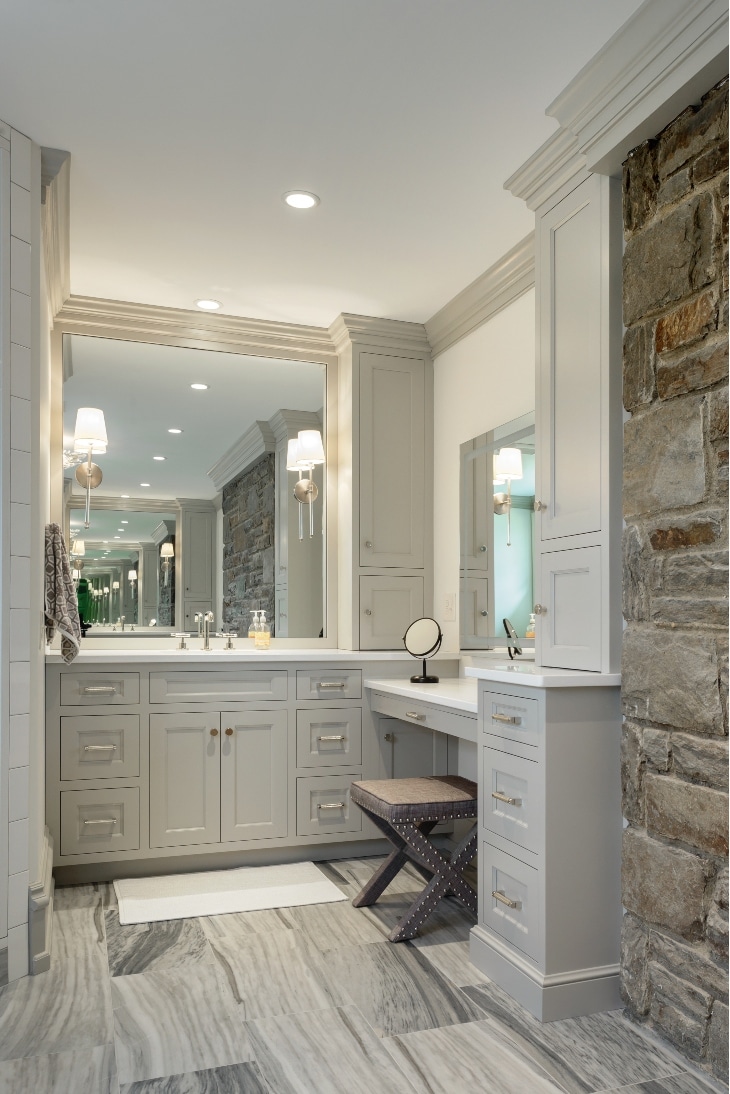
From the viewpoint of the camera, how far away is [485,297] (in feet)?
12.3

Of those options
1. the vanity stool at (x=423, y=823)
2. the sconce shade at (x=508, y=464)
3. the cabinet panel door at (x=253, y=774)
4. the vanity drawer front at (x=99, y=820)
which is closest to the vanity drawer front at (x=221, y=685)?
the cabinet panel door at (x=253, y=774)

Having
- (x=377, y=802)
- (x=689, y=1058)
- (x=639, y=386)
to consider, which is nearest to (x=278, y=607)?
(x=377, y=802)

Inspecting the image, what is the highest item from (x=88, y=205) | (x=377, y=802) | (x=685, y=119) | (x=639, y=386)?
(x=88, y=205)

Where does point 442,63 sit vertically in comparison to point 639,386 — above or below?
above

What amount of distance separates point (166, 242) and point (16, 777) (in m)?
2.08

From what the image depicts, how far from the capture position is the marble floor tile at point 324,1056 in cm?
198

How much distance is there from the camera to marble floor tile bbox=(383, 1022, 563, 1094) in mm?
1966

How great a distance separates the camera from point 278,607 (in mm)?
4293

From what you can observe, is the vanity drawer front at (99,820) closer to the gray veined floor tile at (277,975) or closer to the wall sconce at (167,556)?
the gray veined floor tile at (277,975)

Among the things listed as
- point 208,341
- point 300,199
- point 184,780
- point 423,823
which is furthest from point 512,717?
point 208,341

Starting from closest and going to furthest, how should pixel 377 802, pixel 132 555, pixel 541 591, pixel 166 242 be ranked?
pixel 541 591, pixel 377 802, pixel 166 242, pixel 132 555

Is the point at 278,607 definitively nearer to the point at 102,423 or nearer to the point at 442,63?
the point at 102,423

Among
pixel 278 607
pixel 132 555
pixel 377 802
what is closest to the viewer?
pixel 377 802

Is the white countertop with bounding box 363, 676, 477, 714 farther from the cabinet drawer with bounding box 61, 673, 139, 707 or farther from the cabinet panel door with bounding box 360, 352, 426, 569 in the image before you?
the cabinet drawer with bounding box 61, 673, 139, 707
